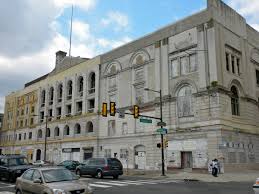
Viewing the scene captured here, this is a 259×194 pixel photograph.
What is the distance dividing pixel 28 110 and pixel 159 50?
37.5 meters

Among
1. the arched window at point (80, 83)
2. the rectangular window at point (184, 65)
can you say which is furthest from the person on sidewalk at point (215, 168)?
the arched window at point (80, 83)

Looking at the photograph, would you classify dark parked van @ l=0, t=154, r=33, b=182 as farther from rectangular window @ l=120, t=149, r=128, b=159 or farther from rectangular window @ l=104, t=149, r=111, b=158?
rectangular window @ l=104, t=149, r=111, b=158

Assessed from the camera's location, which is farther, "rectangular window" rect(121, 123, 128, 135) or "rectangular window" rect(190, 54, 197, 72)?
"rectangular window" rect(121, 123, 128, 135)

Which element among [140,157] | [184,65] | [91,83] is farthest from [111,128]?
[184,65]

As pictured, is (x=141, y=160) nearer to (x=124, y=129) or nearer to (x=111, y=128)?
(x=124, y=129)

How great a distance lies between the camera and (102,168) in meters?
25.0

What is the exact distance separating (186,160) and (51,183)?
24.3 m

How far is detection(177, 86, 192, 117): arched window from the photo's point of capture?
33844 mm

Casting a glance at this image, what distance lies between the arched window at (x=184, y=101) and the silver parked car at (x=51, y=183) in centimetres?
2354

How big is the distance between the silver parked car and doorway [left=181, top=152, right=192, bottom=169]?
22774 mm

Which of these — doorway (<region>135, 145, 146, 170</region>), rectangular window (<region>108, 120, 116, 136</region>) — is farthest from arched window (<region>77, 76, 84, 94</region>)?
doorway (<region>135, 145, 146, 170</region>)

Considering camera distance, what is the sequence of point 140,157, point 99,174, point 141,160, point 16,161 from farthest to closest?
point 140,157 → point 141,160 → point 99,174 → point 16,161

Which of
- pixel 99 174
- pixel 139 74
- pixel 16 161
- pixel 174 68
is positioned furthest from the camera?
pixel 139 74

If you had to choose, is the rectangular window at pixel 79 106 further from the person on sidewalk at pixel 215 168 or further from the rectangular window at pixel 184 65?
the person on sidewalk at pixel 215 168
